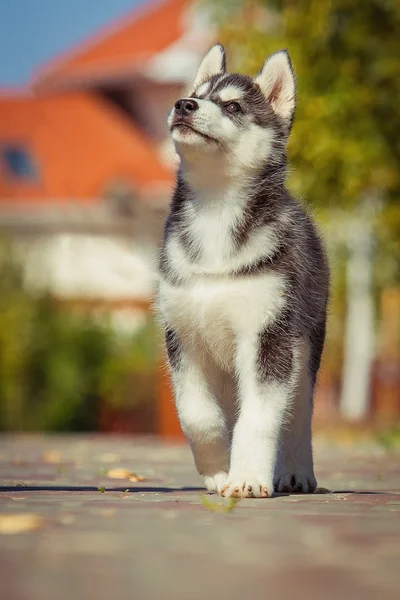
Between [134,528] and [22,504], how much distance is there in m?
0.80

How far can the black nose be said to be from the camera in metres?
5.31

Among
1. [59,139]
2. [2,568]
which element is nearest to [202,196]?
[2,568]

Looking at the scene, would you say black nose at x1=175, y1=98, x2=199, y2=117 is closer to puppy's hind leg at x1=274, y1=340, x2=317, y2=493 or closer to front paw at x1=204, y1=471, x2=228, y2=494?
puppy's hind leg at x1=274, y1=340, x2=317, y2=493

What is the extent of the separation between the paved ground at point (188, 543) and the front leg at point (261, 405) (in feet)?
0.40

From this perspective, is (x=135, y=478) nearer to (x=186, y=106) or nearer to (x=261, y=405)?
(x=261, y=405)

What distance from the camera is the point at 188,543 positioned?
3.50 m

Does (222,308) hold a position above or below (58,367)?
above

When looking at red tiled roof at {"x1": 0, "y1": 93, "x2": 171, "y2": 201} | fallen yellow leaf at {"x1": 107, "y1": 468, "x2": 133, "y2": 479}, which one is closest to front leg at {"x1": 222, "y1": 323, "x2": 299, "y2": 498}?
fallen yellow leaf at {"x1": 107, "y1": 468, "x2": 133, "y2": 479}

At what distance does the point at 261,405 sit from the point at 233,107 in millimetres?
1369

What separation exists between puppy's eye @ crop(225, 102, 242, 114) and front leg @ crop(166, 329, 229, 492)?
0.98 meters

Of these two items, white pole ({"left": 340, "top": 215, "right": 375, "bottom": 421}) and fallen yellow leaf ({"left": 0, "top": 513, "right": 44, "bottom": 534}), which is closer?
fallen yellow leaf ({"left": 0, "top": 513, "right": 44, "bottom": 534})

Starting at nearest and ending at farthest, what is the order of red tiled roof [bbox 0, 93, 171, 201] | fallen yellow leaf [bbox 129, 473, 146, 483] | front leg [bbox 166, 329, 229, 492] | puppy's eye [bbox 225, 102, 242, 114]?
1. front leg [bbox 166, 329, 229, 492]
2. puppy's eye [bbox 225, 102, 242, 114]
3. fallen yellow leaf [bbox 129, 473, 146, 483]
4. red tiled roof [bbox 0, 93, 171, 201]

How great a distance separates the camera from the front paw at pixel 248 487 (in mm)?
4773

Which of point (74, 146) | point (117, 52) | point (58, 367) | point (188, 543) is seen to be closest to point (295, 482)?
point (188, 543)
